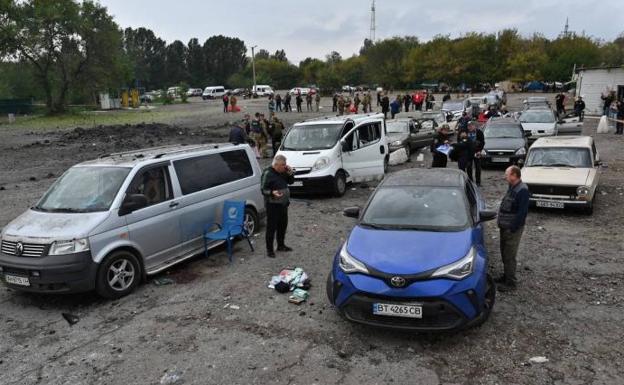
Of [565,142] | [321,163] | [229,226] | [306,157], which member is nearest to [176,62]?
[306,157]

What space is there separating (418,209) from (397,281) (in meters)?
1.50

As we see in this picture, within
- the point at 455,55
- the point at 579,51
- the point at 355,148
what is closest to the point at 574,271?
the point at 355,148

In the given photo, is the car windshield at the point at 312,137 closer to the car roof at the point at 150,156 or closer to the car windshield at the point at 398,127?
the car roof at the point at 150,156

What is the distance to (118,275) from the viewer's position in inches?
265

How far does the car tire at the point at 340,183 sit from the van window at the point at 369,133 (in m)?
1.17

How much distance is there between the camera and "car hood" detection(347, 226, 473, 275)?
5.09m

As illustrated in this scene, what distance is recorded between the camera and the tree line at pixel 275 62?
4572 centimetres

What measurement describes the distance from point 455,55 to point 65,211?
2559 inches

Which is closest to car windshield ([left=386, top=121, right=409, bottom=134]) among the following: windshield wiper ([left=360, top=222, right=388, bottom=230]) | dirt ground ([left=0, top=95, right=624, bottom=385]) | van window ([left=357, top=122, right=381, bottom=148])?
van window ([left=357, top=122, right=381, bottom=148])

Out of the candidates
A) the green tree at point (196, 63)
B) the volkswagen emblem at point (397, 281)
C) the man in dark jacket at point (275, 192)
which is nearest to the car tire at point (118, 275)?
the man in dark jacket at point (275, 192)

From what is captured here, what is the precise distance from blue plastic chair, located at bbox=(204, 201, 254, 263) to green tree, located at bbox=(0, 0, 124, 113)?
45.2m

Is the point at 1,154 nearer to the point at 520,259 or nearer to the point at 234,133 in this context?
the point at 234,133

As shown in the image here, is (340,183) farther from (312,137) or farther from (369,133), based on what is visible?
(369,133)

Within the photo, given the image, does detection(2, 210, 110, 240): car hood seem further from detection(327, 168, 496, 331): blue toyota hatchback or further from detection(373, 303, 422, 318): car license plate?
detection(373, 303, 422, 318): car license plate
